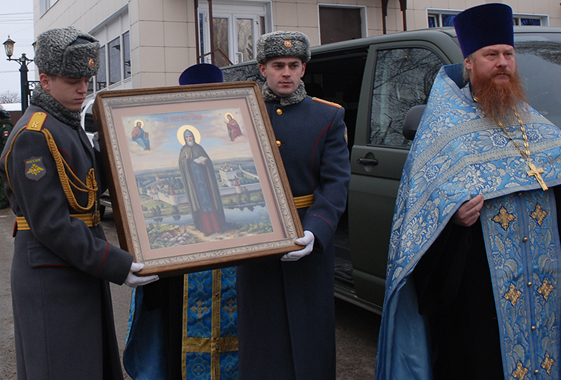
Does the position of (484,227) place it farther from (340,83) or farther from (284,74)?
(340,83)

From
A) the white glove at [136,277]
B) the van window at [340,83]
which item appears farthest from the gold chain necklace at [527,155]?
the van window at [340,83]

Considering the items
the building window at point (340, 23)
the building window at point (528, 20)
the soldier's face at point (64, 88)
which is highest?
the building window at point (528, 20)

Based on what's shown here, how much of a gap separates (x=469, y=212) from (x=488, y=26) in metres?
0.79

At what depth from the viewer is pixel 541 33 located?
11.7ft

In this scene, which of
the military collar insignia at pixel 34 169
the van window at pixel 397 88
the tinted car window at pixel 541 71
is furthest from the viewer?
the van window at pixel 397 88

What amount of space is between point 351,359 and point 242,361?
4.69 ft

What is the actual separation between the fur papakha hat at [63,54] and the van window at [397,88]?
209cm

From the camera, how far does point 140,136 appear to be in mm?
2355

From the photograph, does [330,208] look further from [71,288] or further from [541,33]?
[541,33]

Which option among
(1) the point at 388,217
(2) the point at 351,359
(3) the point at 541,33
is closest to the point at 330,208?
(1) the point at 388,217

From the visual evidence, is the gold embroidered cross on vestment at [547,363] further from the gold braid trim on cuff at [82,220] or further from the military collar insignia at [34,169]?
the military collar insignia at [34,169]

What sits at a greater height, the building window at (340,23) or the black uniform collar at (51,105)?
the building window at (340,23)

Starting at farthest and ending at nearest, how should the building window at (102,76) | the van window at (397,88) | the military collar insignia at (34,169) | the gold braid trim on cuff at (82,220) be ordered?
the building window at (102,76) → the van window at (397,88) → the gold braid trim on cuff at (82,220) → the military collar insignia at (34,169)

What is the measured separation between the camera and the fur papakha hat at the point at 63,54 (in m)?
2.15
